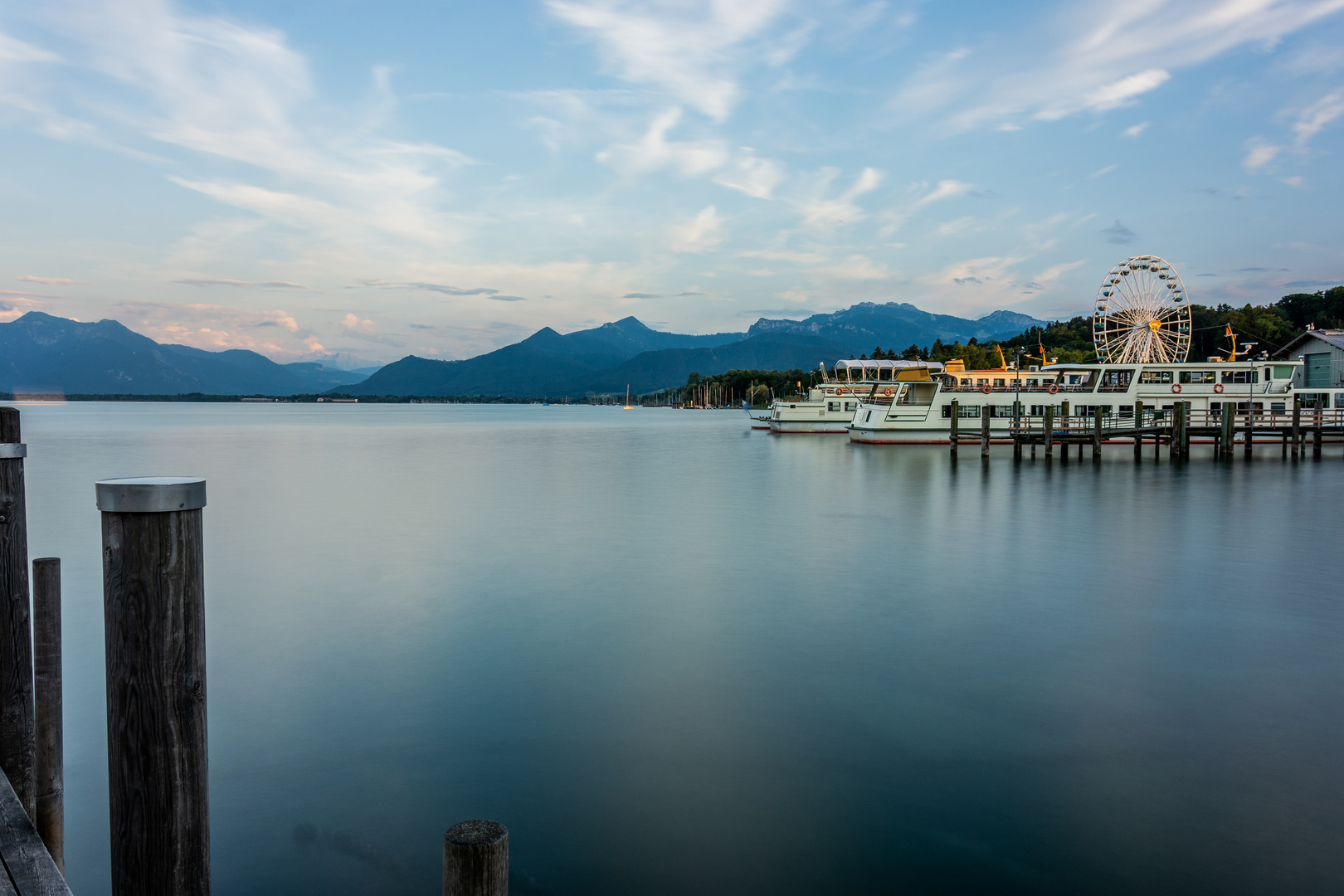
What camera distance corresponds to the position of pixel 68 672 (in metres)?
11.3

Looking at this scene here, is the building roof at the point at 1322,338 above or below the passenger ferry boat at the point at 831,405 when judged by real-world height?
above

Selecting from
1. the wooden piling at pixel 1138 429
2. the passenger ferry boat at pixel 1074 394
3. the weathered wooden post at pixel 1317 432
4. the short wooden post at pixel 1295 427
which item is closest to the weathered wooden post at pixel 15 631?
the wooden piling at pixel 1138 429

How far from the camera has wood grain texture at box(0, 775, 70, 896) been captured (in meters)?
3.03

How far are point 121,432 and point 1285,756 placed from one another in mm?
A: 109315

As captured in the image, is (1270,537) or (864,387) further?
(864,387)

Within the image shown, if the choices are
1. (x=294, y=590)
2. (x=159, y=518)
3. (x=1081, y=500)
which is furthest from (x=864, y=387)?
(x=159, y=518)

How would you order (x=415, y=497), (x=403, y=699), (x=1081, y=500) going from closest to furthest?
1. (x=403, y=699)
2. (x=1081, y=500)
3. (x=415, y=497)

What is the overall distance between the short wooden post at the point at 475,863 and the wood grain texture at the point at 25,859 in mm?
1383

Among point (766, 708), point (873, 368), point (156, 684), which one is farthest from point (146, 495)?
point (873, 368)

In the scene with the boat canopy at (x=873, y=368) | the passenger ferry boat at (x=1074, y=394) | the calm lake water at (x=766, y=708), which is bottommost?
the calm lake water at (x=766, y=708)

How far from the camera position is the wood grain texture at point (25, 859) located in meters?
3.03

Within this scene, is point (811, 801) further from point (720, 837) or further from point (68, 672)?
point (68, 672)

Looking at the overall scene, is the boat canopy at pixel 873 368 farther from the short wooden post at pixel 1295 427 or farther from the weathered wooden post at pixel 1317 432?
the short wooden post at pixel 1295 427

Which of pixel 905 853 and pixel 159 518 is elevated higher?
pixel 159 518
